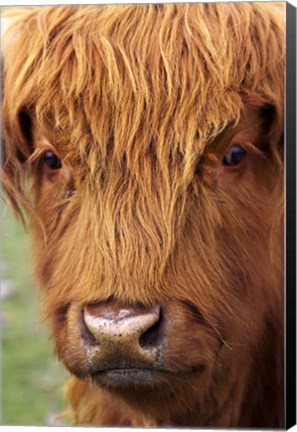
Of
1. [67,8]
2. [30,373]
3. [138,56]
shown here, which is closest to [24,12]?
[67,8]

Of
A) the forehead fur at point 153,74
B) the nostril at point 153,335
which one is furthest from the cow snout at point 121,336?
the forehead fur at point 153,74

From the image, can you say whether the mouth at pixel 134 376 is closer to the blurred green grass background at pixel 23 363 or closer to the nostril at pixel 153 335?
the nostril at pixel 153 335

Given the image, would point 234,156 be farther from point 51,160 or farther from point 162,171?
point 51,160

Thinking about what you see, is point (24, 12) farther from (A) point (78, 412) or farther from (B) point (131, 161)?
(A) point (78, 412)

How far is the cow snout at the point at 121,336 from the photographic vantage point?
2631 mm

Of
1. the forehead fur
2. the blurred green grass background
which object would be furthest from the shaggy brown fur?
the blurred green grass background

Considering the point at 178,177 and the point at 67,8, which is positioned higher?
the point at 67,8

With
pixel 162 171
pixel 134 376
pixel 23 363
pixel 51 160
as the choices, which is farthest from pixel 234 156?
pixel 23 363

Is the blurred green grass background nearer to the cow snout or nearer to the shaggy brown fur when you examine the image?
the shaggy brown fur

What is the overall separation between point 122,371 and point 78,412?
2.18 feet

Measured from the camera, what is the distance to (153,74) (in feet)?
9.31

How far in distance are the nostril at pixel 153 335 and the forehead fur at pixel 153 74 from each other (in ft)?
1.41

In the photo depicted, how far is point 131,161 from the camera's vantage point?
2.79 m

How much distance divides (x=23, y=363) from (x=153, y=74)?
1.76 meters
